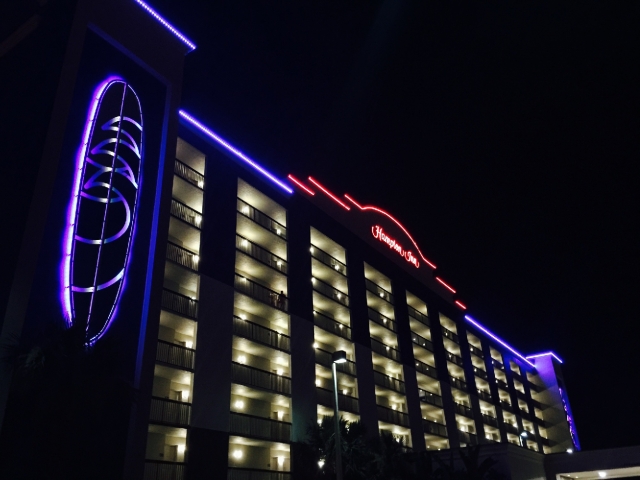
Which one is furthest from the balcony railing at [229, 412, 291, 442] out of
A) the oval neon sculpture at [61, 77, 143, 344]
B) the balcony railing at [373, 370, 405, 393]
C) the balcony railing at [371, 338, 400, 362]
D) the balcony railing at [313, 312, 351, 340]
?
the balcony railing at [371, 338, 400, 362]

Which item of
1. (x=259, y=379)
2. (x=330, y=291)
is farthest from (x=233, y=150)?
(x=259, y=379)

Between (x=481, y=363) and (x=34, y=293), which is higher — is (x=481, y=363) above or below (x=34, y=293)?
above

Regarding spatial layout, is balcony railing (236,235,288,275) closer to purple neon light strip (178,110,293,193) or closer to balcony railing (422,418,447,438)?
purple neon light strip (178,110,293,193)

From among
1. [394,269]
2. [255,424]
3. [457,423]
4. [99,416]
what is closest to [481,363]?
[457,423]

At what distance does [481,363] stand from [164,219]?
52724 millimetres

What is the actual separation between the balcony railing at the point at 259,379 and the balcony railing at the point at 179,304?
412cm

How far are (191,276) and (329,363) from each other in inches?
604

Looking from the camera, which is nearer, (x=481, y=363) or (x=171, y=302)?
(x=171, y=302)

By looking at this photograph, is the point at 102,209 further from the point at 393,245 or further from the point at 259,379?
the point at 393,245

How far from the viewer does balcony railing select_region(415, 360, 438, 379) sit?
183 ft

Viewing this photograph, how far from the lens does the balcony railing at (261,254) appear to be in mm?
40062

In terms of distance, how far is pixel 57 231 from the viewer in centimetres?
2528

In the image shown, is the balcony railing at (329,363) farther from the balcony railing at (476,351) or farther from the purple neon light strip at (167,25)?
the balcony railing at (476,351)

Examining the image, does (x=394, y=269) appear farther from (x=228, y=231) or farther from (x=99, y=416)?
(x=99, y=416)
